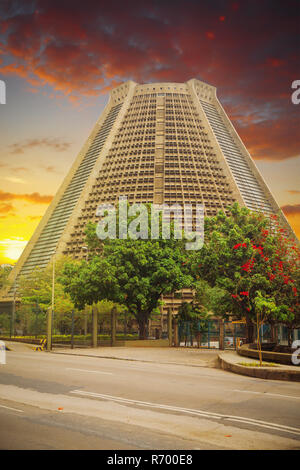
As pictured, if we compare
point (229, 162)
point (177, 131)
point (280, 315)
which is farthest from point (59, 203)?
point (280, 315)

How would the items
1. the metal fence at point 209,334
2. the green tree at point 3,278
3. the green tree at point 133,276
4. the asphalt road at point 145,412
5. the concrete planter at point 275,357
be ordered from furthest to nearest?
1. the green tree at point 3,278
2. the green tree at point 133,276
3. the metal fence at point 209,334
4. the concrete planter at point 275,357
5. the asphalt road at point 145,412

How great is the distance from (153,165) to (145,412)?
103991mm

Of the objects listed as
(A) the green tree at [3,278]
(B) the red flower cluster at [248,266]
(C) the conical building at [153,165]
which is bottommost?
(B) the red flower cluster at [248,266]

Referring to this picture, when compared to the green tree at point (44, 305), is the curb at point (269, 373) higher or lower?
lower

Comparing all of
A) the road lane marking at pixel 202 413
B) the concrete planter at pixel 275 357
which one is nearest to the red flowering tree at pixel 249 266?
the concrete planter at pixel 275 357

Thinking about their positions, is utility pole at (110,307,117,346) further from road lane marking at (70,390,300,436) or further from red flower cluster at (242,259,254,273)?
road lane marking at (70,390,300,436)

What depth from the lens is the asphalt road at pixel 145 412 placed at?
630 centimetres

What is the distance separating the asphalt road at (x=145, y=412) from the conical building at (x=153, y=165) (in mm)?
83541

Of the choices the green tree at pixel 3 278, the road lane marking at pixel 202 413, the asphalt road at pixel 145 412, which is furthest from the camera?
the green tree at pixel 3 278

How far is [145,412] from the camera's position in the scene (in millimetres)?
8250

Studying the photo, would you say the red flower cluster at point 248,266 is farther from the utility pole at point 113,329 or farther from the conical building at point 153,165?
the conical building at point 153,165

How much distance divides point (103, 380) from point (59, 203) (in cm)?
11424

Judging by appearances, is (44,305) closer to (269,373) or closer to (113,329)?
(113,329)

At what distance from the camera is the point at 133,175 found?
110 meters
